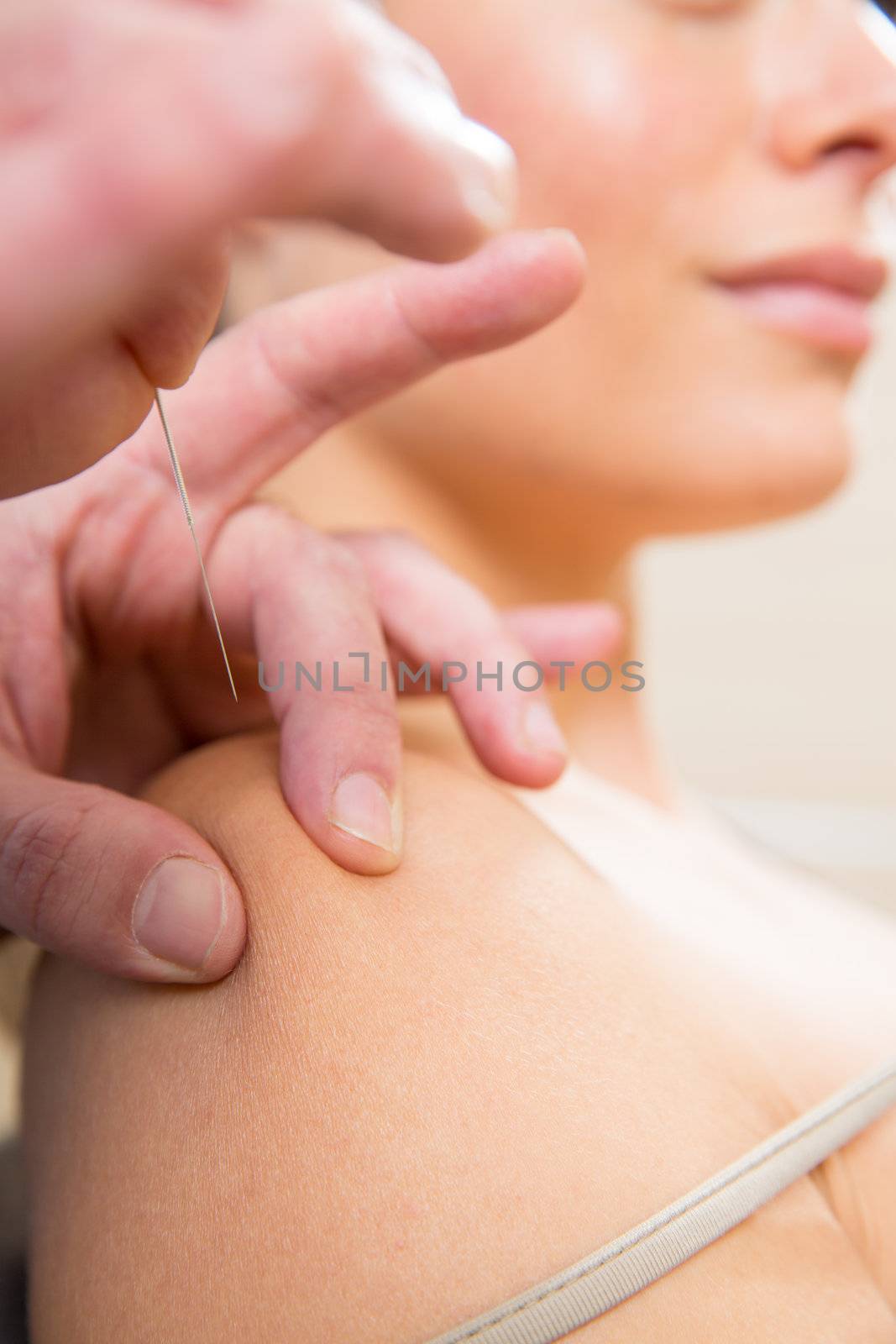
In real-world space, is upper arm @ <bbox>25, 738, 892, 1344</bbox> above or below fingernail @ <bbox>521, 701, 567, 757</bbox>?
below

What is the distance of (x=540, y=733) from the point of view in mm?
496

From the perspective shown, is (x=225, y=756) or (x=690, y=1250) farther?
(x=225, y=756)

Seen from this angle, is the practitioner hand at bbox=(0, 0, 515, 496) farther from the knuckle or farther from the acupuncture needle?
the knuckle

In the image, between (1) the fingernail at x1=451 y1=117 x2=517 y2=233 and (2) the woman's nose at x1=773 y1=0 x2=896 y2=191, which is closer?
(1) the fingernail at x1=451 y1=117 x2=517 y2=233

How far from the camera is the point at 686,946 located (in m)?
0.52

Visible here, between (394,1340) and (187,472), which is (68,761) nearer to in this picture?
(187,472)

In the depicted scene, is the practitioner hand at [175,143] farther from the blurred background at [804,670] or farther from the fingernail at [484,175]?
the blurred background at [804,670]

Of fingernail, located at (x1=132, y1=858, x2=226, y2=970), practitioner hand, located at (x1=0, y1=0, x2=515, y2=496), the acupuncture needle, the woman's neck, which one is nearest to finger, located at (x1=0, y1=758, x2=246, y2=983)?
fingernail, located at (x1=132, y1=858, x2=226, y2=970)

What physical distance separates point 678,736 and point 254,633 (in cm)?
179

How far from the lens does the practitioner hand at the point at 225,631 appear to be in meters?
0.39

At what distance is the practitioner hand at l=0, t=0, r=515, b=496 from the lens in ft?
0.58

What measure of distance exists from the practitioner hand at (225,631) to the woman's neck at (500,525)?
18 cm

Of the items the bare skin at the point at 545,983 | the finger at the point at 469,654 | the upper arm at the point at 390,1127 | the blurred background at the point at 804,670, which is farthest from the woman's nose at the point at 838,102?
the blurred background at the point at 804,670

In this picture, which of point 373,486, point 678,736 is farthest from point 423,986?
point 678,736
